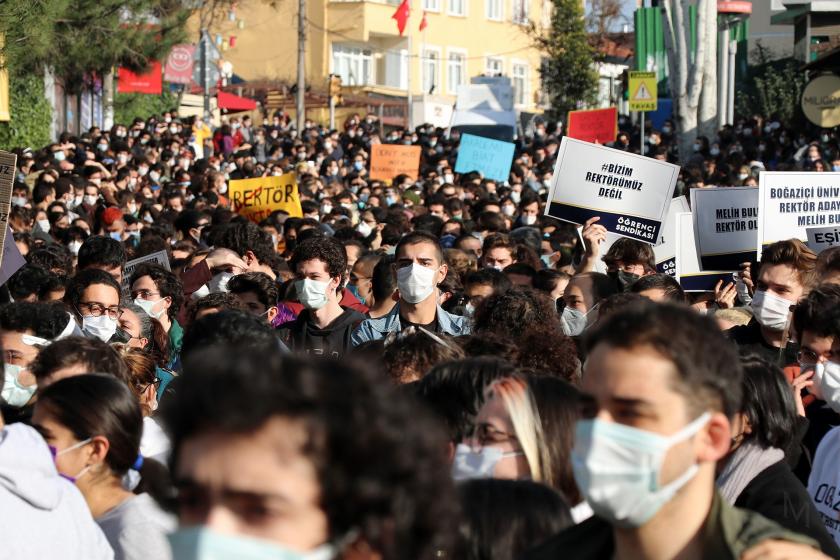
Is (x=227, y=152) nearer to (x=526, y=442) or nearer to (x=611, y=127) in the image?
(x=611, y=127)

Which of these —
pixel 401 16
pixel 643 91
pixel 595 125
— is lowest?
pixel 595 125

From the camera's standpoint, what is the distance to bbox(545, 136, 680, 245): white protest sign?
9766 millimetres

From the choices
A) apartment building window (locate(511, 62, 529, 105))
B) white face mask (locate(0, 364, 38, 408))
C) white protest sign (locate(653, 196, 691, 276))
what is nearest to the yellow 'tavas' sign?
white protest sign (locate(653, 196, 691, 276))

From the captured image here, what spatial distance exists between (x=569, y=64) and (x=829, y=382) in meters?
45.5

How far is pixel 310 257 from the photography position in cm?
744

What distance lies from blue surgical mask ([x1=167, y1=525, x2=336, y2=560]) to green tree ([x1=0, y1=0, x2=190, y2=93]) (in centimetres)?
1114

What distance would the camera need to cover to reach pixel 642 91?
2125 centimetres

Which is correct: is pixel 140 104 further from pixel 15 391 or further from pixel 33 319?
pixel 15 391

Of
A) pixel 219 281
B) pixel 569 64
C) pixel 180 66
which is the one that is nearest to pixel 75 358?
pixel 219 281

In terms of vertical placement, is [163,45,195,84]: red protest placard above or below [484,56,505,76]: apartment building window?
below

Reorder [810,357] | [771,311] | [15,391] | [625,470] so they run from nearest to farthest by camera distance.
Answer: [625,470], [810,357], [15,391], [771,311]

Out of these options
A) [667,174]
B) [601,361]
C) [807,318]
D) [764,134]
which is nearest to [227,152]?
[764,134]

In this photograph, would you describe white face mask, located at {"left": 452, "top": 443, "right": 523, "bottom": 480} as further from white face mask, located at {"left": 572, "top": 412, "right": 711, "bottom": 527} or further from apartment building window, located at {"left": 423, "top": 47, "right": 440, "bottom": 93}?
apartment building window, located at {"left": 423, "top": 47, "right": 440, "bottom": 93}

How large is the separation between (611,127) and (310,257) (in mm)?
13648
